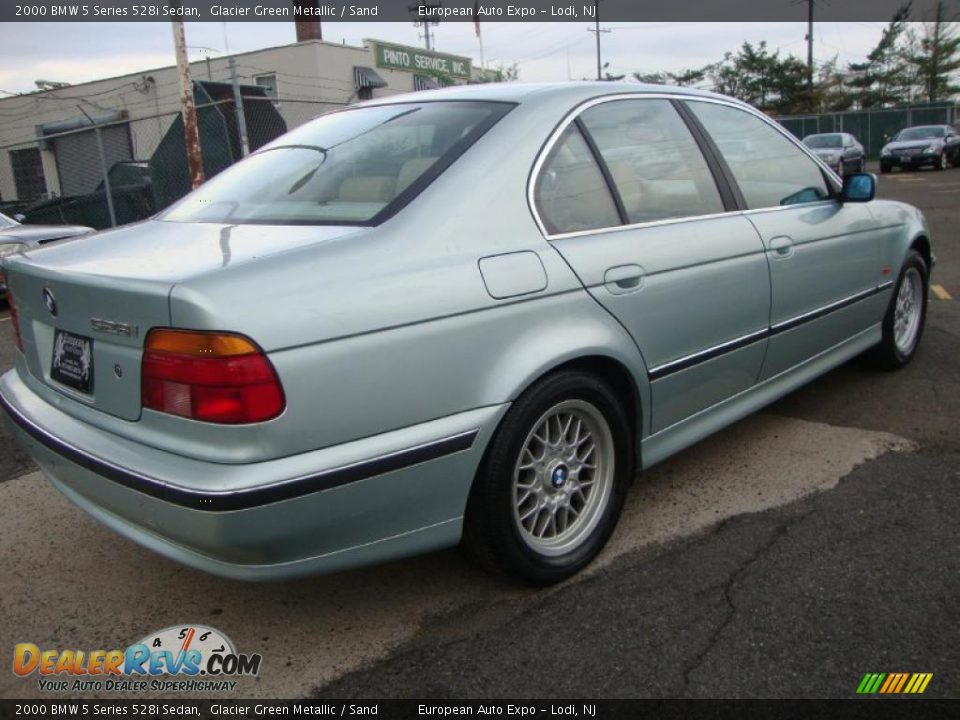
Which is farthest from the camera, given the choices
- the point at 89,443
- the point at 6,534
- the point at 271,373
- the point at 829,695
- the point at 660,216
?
the point at 6,534

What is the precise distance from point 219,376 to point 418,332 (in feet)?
1.70

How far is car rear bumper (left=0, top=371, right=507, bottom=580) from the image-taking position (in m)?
1.97

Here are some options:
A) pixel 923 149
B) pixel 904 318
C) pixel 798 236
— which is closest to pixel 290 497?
pixel 798 236

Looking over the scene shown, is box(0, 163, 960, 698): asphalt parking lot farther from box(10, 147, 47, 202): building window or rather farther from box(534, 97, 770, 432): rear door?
box(10, 147, 47, 202): building window

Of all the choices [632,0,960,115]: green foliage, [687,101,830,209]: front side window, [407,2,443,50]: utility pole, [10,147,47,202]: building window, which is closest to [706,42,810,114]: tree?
[632,0,960,115]: green foliage

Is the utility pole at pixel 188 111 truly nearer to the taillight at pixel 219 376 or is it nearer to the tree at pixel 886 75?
the taillight at pixel 219 376

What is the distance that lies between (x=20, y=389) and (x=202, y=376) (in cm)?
123

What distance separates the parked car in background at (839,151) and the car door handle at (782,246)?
21246 millimetres

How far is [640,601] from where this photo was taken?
252 cm

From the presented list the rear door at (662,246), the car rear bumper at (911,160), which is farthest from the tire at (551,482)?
the car rear bumper at (911,160)

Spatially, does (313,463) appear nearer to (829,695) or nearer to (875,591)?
(829,695)

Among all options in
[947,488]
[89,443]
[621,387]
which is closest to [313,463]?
[89,443]

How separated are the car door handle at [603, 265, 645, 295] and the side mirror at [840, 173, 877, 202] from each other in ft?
5.78

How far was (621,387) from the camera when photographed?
280 cm
